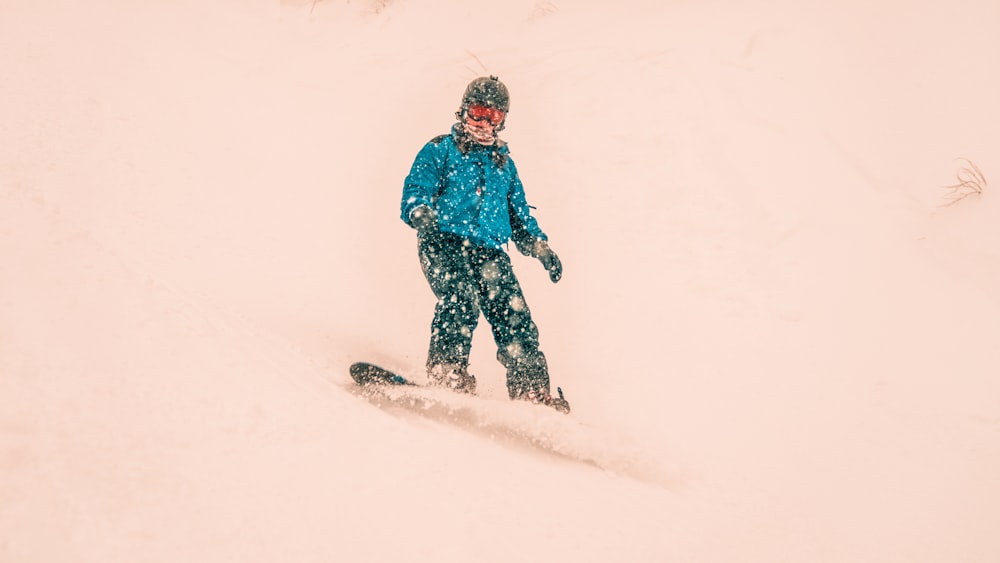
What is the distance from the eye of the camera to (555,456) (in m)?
3.17

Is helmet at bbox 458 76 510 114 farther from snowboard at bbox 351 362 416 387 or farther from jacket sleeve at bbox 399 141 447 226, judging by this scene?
snowboard at bbox 351 362 416 387

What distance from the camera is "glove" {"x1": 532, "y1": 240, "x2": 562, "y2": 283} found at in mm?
3846

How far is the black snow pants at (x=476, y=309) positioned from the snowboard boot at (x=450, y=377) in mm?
26

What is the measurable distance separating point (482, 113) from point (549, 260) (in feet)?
2.92

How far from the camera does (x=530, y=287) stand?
4969 millimetres

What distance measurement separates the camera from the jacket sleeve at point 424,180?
3582 mm

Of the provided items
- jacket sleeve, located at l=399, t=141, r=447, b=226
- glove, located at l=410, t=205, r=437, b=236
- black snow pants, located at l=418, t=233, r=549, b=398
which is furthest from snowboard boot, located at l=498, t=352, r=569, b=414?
jacket sleeve, located at l=399, t=141, r=447, b=226

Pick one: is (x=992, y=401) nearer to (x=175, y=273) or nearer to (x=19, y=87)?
(x=175, y=273)

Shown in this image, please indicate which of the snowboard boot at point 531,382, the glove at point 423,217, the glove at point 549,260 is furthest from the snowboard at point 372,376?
the glove at point 549,260

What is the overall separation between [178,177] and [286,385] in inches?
115

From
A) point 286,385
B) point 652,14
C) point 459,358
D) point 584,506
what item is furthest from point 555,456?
point 652,14

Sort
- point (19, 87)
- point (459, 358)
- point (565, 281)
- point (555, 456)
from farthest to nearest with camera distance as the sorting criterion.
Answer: point (19, 87)
point (565, 281)
point (459, 358)
point (555, 456)

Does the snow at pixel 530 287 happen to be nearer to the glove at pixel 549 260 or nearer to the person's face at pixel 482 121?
the glove at pixel 549 260

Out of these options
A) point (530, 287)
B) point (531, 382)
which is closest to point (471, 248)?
point (531, 382)
